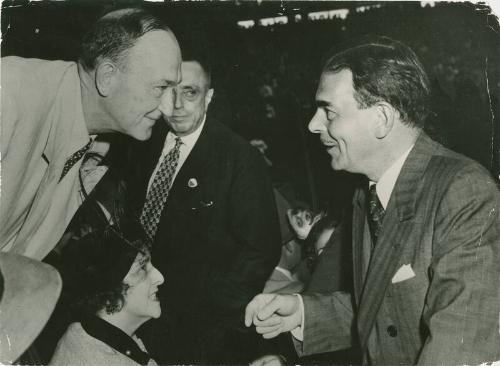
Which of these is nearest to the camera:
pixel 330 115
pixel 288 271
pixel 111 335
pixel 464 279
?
pixel 464 279

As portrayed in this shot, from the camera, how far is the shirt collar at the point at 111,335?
89.4 inches

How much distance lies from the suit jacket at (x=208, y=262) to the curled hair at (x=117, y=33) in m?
0.57

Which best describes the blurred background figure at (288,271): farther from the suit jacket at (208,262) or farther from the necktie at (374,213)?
the necktie at (374,213)

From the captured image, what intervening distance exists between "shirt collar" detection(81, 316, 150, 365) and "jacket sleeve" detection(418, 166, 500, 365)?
1155 millimetres

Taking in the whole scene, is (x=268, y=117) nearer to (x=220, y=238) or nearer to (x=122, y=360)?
(x=220, y=238)

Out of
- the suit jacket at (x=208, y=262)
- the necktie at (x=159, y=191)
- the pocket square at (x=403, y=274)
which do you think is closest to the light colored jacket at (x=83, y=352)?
the suit jacket at (x=208, y=262)

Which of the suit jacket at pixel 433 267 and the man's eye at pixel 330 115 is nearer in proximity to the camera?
the suit jacket at pixel 433 267

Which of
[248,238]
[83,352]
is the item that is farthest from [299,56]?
[83,352]

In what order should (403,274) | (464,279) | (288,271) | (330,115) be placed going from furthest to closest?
(288,271) < (330,115) < (403,274) < (464,279)

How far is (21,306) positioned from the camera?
220cm

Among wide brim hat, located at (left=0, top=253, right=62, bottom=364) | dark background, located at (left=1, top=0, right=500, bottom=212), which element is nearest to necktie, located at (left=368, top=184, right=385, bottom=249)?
dark background, located at (left=1, top=0, right=500, bottom=212)

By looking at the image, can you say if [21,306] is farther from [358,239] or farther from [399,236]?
[399,236]

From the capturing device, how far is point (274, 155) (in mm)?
2488

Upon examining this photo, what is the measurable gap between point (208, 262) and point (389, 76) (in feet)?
3.64
